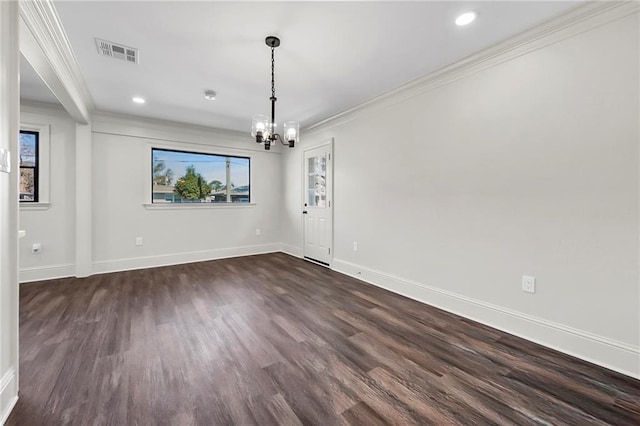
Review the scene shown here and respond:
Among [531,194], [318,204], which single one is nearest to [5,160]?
[531,194]

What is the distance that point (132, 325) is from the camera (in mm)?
2521

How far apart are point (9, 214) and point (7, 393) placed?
3.17 ft

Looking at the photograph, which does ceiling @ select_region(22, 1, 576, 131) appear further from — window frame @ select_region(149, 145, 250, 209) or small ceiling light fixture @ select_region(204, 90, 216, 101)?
window frame @ select_region(149, 145, 250, 209)

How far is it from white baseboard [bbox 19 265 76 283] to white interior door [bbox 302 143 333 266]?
11.9 feet

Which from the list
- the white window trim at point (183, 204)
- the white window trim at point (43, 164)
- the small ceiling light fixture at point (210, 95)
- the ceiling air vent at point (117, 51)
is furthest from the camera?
the white window trim at point (183, 204)

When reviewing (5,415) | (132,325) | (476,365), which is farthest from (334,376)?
(132,325)

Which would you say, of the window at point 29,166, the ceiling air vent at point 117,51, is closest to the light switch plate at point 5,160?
the ceiling air vent at point 117,51

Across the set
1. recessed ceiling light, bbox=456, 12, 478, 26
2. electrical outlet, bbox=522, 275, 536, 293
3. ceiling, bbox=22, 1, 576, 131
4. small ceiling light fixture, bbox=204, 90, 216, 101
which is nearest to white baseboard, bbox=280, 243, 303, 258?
ceiling, bbox=22, 1, 576, 131

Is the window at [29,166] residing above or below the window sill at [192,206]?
above

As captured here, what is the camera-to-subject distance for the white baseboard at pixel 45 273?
378 cm

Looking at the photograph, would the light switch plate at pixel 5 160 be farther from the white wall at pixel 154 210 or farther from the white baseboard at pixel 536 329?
the white baseboard at pixel 536 329

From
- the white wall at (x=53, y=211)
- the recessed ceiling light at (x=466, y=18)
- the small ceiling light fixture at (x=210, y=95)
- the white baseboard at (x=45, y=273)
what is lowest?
the white baseboard at (x=45, y=273)

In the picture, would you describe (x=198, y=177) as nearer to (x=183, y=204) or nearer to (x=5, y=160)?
(x=183, y=204)

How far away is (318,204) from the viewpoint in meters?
4.94
